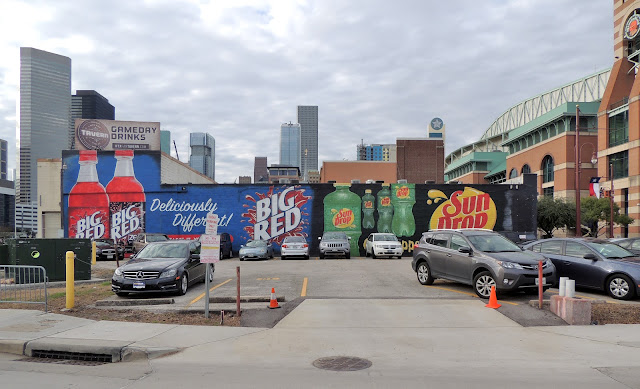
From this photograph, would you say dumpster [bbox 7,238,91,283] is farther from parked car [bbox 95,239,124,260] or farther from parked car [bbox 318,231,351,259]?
parked car [bbox 318,231,351,259]

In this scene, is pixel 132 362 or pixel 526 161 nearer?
pixel 132 362

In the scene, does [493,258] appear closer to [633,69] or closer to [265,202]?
[265,202]

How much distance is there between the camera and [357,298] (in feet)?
36.9

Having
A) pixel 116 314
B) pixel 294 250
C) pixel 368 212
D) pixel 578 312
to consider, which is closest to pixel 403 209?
pixel 368 212

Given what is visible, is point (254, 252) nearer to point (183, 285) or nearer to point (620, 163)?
point (183, 285)

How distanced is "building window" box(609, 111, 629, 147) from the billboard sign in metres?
49.9

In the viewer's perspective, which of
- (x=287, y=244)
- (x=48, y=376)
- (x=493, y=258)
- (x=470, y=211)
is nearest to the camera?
(x=48, y=376)

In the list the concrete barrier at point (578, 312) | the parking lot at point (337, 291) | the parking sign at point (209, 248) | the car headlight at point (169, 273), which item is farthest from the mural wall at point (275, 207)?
the concrete barrier at point (578, 312)

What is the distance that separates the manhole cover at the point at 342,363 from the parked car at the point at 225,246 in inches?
836

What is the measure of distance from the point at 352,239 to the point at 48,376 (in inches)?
974

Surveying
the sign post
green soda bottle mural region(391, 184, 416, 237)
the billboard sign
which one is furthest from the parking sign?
the billboard sign

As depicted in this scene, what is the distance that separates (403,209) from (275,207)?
868 centimetres

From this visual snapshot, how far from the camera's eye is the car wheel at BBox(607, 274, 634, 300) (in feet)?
34.8

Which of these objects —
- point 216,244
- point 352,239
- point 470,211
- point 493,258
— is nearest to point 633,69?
point 470,211
